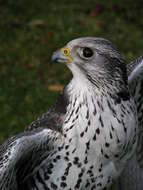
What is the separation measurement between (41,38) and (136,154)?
149 inches

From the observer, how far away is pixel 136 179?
5.55 meters

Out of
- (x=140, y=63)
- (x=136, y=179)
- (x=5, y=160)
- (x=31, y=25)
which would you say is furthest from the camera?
(x=31, y=25)

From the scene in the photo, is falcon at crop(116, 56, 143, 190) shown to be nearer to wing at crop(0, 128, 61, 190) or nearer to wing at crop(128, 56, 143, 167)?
wing at crop(128, 56, 143, 167)

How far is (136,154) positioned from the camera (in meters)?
5.46

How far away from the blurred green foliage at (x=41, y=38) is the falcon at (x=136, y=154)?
1.71 metres

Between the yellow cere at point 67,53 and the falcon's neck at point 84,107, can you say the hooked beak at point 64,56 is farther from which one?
the falcon's neck at point 84,107

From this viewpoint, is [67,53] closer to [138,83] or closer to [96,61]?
[96,61]

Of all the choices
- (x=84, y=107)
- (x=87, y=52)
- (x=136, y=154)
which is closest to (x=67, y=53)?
(x=87, y=52)

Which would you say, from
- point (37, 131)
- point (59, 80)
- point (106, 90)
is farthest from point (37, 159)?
point (59, 80)

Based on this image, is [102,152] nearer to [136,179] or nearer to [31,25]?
[136,179]

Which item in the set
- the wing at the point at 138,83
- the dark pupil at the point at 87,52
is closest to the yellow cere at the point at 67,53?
the dark pupil at the point at 87,52

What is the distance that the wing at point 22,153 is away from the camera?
13.6ft

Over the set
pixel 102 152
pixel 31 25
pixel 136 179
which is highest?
pixel 31 25

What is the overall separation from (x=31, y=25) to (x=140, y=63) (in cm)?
464
